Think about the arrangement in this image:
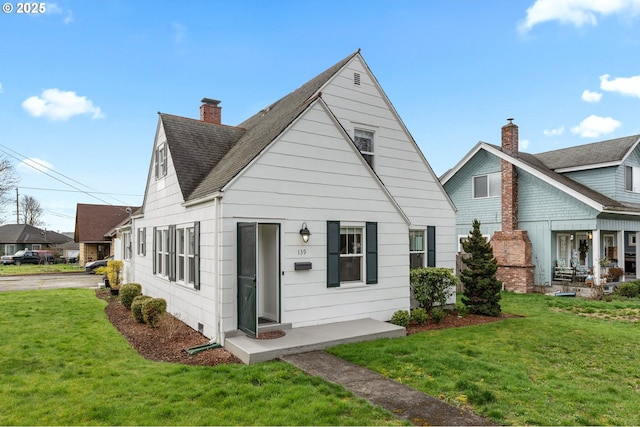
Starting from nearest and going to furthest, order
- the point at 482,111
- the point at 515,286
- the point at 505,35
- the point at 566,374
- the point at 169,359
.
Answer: the point at 566,374
the point at 169,359
the point at 505,35
the point at 515,286
the point at 482,111

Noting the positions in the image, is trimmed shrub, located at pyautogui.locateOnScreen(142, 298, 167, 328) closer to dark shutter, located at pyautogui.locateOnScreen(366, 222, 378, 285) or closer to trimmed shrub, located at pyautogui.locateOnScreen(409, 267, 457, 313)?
dark shutter, located at pyautogui.locateOnScreen(366, 222, 378, 285)

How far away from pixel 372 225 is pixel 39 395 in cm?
696

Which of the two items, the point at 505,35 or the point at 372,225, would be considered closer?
the point at 372,225

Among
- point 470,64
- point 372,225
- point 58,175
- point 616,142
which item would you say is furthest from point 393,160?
point 58,175

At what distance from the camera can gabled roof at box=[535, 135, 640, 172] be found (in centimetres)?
1687

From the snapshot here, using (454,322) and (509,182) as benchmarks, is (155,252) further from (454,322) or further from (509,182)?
(509,182)

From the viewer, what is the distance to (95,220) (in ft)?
118

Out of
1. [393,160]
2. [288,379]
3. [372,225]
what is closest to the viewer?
[288,379]

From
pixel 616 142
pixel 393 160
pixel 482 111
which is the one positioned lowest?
pixel 393 160

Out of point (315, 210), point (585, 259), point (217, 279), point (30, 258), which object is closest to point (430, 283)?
point (315, 210)

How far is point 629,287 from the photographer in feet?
49.2

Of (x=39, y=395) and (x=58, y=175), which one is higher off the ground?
(x=58, y=175)

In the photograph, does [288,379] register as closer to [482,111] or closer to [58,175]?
[482,111]

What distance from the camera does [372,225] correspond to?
9.21 metres
